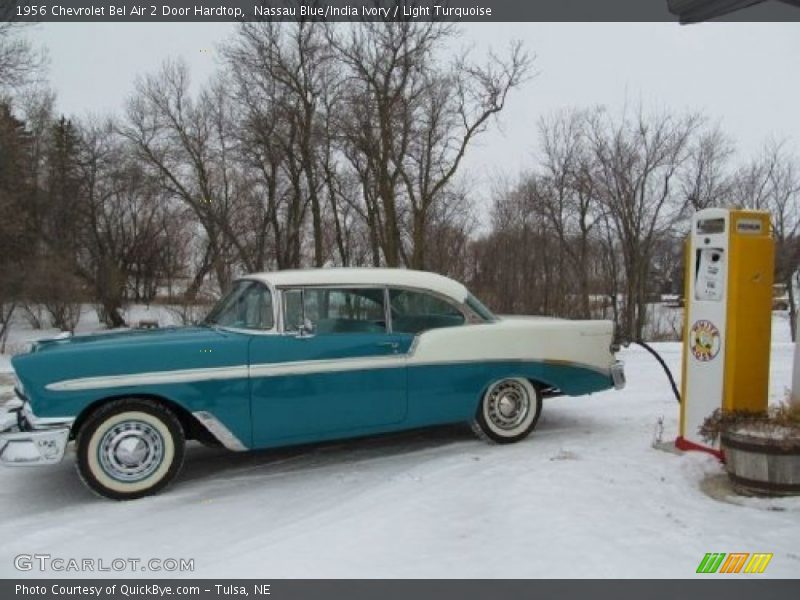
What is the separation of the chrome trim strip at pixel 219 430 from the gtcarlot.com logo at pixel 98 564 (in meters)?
1.38

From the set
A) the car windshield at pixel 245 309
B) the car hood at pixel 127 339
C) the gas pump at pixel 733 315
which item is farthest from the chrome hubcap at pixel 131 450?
the gas pump at pixel 733 315

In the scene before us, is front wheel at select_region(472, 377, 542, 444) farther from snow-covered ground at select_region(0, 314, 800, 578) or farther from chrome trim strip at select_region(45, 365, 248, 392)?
chrome trim strip at select_region(45, 365, 248, 392)

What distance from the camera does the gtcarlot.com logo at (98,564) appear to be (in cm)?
381

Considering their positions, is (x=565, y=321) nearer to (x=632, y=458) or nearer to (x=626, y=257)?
(x=632, y=458)

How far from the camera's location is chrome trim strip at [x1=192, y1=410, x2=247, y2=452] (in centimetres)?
520

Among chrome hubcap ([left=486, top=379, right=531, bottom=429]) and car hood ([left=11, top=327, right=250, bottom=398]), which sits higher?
car hood ([left=11, top=327, right=250, bottom=398])

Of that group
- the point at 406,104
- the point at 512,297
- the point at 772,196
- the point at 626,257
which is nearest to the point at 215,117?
the point at 406,104

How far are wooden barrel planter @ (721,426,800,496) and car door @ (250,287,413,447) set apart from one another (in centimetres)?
263

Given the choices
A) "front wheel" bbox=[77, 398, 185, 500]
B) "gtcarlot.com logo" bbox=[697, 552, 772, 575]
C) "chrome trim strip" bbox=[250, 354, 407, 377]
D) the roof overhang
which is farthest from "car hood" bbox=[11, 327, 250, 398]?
the roof overhang

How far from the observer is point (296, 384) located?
545cm

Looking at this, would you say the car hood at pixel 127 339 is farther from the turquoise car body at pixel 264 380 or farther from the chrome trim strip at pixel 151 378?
the chrome trim strip at pixel 151 378

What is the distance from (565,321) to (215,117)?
101 ft

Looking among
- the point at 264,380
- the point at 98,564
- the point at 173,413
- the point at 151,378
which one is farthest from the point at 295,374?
the point at 98,564

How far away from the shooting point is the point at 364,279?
6027 mm
